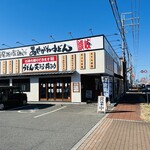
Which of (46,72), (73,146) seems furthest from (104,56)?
(73,146)

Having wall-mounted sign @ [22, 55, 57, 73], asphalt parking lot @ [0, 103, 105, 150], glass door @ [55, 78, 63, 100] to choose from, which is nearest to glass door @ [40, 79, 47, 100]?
wall-mounted sign @ [22, 55, 57, 73]

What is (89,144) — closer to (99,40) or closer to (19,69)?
(99,40)

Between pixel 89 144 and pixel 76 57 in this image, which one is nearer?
pixel 89 144

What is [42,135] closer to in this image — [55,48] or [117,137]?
[117,137]

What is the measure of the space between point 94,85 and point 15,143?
1502cm

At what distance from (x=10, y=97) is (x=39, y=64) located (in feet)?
18.1

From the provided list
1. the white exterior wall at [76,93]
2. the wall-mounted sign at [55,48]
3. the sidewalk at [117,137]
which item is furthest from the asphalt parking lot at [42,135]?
the wall-mounted sign at [55,48]

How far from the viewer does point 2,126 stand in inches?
353

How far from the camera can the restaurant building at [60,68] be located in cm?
1789

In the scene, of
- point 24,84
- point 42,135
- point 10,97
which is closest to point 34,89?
point 24,84

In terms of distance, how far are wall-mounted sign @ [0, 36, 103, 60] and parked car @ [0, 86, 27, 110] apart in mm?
5109

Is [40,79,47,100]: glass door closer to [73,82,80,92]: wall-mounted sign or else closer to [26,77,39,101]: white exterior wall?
[26,77,39,101]: white exterior wall

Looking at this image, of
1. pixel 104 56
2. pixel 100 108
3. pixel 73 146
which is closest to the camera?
pixel 73 146

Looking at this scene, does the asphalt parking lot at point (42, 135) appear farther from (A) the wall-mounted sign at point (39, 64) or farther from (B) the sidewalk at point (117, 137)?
(A) the wall-mounted sign at point (39, 64)
